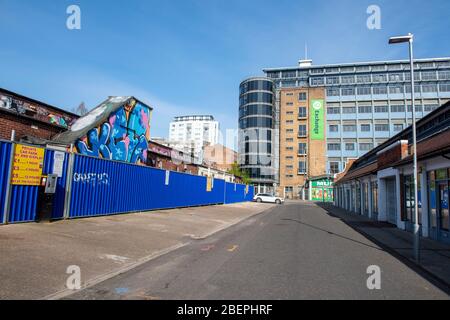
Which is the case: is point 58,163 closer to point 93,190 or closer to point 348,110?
point 93,190

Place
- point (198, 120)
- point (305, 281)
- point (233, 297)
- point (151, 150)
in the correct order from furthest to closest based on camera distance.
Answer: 1. point (198, 120)
2. point (151, 150)
3. point (305, 281)
4. point (233, 297)

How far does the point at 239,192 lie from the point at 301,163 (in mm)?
43993

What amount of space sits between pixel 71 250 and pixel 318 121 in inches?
3153

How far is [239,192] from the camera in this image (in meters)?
42.4

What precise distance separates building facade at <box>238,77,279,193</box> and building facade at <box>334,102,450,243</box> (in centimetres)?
5533

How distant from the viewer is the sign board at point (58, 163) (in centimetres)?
1056

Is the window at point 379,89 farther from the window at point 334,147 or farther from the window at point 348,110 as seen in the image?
the window at point 334,147

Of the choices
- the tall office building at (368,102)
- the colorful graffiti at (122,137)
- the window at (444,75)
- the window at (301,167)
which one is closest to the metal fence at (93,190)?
the colorful graffiti at (122,137)

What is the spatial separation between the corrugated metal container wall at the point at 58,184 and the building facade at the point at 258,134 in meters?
70.2

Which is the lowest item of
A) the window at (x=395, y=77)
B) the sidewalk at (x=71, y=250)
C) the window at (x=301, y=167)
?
the sidewalk at (x=71, y=250)

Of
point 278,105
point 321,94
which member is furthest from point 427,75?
point 278,105

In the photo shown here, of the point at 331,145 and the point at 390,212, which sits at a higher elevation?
the point at 331,145

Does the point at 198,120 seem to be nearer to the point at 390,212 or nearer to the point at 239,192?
the point at 239,192
